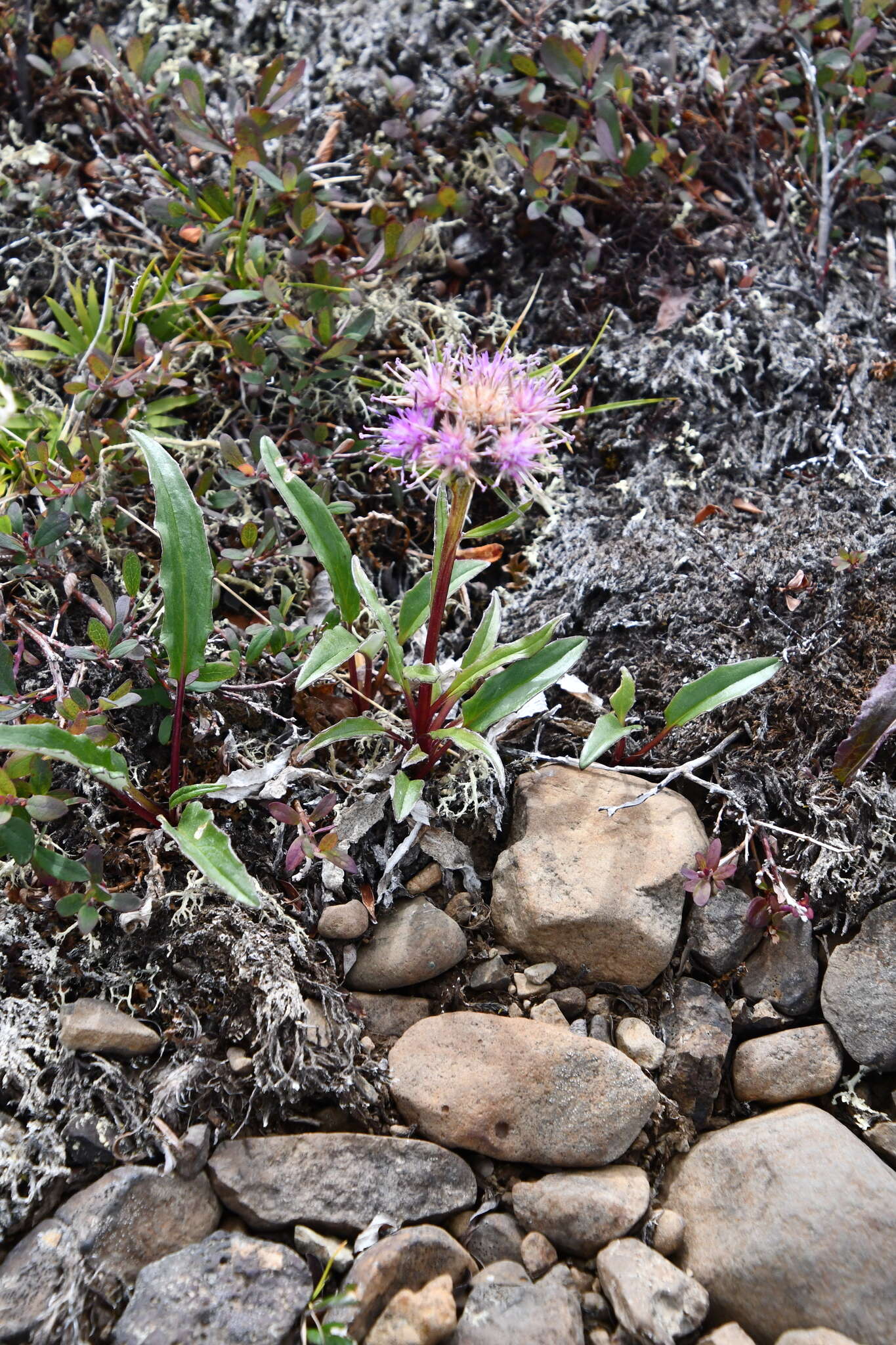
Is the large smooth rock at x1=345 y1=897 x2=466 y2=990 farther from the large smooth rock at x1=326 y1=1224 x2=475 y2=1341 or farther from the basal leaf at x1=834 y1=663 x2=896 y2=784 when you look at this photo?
the basal leaf at x1=834 y1=663 x2=896 y2=784

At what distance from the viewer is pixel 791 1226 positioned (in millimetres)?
1663

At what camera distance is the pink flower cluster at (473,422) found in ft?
5.65

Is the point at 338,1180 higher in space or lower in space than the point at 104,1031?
lower

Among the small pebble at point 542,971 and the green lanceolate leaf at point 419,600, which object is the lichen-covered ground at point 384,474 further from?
the green lanceolate leaf at point 419,600

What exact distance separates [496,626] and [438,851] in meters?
0.53

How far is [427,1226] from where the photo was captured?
1.69m

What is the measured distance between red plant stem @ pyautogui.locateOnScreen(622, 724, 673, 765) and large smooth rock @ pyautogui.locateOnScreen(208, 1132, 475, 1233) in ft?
3.09

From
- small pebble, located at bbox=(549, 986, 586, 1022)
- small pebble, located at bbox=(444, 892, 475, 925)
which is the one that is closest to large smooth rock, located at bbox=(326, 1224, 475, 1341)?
small pebble, located at bbox=(549, 986, 586, 1022)

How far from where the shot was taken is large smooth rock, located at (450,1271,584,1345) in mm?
1532

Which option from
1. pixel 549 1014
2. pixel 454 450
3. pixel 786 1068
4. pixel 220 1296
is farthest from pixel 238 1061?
pixel 454 450

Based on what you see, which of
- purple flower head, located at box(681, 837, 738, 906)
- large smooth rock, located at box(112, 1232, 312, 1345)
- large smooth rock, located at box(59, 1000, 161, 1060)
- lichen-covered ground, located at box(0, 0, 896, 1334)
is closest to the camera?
large smooth rock, located at box(112, 1232, 312, 1345)

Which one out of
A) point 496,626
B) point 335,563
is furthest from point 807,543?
point 335,563

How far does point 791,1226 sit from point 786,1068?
353 millimetres

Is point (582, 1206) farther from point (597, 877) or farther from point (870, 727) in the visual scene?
point (870, 727)
